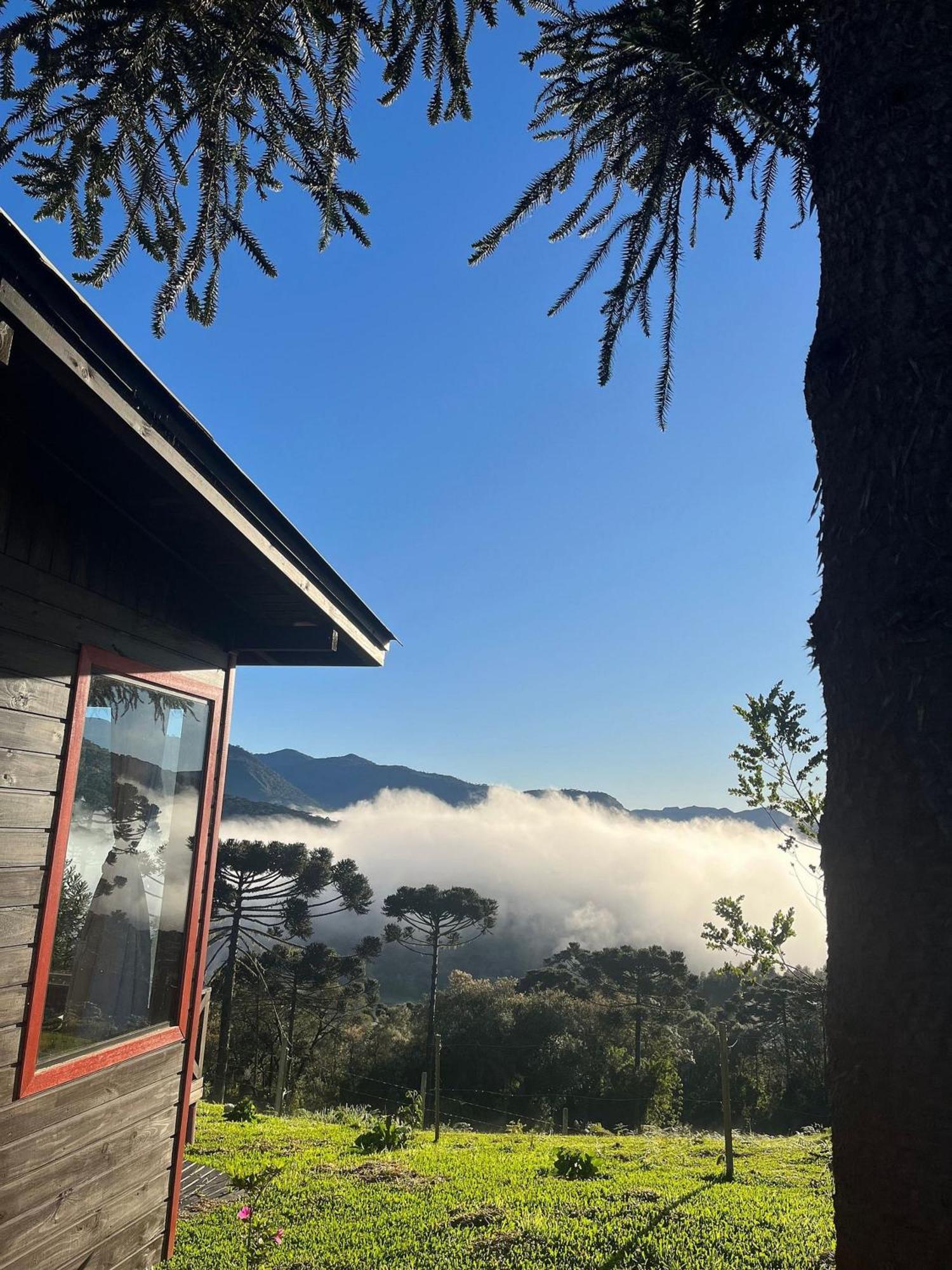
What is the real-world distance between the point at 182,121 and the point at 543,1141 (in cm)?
1296

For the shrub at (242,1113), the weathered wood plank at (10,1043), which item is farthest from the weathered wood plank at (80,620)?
the shrub at (242,1113)

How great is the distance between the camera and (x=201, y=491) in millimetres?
3086

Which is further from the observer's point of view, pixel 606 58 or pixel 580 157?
pixel 580 157

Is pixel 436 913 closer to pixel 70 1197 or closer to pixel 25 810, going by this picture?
pixel 70 1197

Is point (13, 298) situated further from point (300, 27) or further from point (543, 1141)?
point (543, 1141)

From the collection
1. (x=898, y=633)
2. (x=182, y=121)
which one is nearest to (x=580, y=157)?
(x=182, y=121)

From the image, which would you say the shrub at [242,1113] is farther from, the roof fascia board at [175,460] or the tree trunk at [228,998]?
the tree trunk at [228,998]

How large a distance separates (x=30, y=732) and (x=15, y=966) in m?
0.91

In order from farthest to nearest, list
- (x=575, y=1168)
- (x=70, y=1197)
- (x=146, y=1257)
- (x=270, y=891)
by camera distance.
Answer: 1. (x=270, y=891)
2. (x=575, y=1168)
3. (x=146, y=1257)
4. (x=70, y=1197)

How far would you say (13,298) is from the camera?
209cm

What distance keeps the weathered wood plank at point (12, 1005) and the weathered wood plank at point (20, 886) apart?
0.32 m

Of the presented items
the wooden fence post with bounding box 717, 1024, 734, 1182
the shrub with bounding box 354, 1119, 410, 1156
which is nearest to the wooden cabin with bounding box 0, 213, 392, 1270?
the shrub with bounding box 354, 1119, 410, 1156

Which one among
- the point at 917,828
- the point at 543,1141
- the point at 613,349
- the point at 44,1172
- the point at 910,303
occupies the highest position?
the point at 613,349

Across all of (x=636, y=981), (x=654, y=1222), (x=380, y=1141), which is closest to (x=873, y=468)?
(x=654, y=1222)
